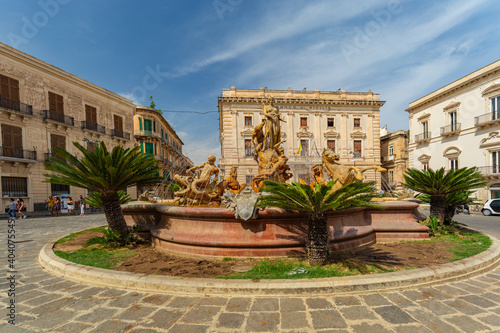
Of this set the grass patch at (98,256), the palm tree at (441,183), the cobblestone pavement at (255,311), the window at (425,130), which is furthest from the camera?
the window at (425,130)

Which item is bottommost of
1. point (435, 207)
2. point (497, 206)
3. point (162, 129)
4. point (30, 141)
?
point (497, 206)

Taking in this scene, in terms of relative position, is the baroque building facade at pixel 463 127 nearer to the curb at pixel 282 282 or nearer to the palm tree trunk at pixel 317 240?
the curb at pixel 282 282

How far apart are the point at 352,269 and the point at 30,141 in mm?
25564

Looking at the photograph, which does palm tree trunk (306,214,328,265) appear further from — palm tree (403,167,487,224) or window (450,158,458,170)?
window (450,158,458,170)

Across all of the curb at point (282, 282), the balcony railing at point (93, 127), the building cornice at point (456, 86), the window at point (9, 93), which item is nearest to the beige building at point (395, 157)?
the building cornice at point (456, 86)

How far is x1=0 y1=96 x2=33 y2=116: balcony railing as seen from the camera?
1791 cm

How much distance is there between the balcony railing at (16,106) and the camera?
17.9 m

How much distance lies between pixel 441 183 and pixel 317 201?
5.46 m

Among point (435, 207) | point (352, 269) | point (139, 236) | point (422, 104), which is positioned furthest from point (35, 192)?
point (422, 104)

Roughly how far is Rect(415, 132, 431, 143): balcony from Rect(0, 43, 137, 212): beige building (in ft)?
112

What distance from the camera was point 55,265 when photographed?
4598 millimetres

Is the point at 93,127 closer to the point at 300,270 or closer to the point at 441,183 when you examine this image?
the point at 300,270

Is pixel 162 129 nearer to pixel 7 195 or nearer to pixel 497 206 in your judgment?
pixel 7 195

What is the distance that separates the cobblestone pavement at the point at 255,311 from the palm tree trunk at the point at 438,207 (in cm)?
374
